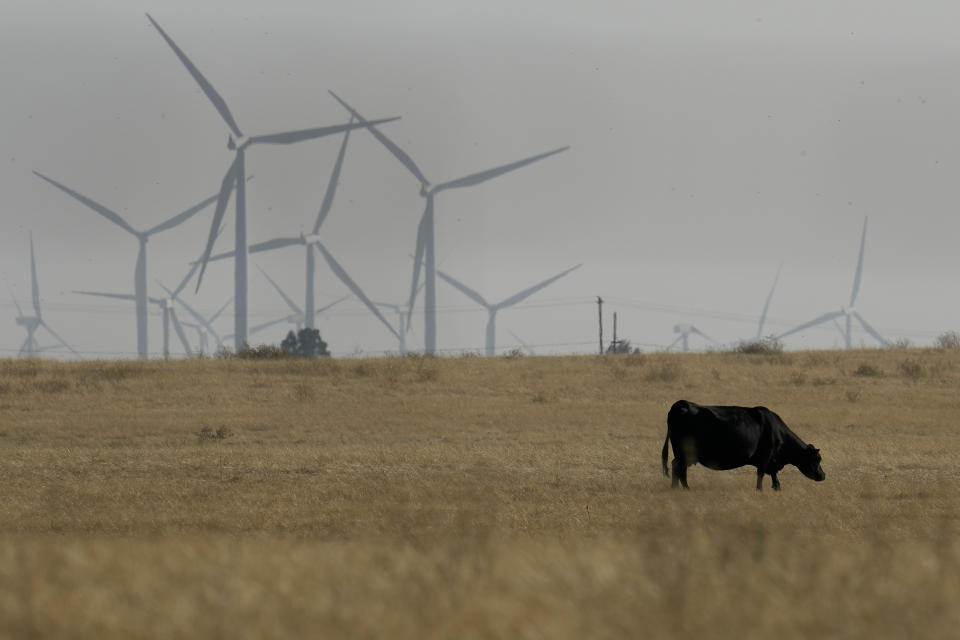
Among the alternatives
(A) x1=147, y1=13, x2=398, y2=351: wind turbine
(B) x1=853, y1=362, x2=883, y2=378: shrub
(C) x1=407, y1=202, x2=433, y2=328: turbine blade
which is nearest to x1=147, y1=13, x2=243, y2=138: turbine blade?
(A) x1=147, y1=13, x2=398, y2=351: wind turbine

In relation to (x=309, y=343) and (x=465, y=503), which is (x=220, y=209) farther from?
(x=465, y=503)

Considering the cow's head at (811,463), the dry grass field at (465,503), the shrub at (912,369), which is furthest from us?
the shrub at (912,369)

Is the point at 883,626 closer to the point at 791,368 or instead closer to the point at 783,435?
the point at 783,435

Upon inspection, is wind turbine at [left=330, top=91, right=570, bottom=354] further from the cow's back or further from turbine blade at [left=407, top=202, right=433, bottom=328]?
the cow's back

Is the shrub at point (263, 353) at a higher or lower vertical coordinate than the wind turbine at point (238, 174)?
lower

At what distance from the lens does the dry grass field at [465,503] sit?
10.4ft

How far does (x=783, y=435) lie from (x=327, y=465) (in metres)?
7.93

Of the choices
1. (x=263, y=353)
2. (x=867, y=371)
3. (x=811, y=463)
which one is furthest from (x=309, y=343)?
(x=811, y=463)

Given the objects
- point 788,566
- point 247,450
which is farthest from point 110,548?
point 247,450

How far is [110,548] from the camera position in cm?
416

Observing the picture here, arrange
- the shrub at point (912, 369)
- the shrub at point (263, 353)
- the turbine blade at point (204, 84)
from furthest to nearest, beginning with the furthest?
the turbine blade at point (204, 84)
the shrub at point (263, 353)
the shrub at point (912, 369)

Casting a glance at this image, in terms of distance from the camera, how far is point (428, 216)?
97.2 meters

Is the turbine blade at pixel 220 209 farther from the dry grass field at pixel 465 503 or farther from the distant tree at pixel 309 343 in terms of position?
the dry grass field at pixel 465 503

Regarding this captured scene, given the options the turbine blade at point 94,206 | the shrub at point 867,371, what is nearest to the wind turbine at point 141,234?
the turbine blade at point 94,206
